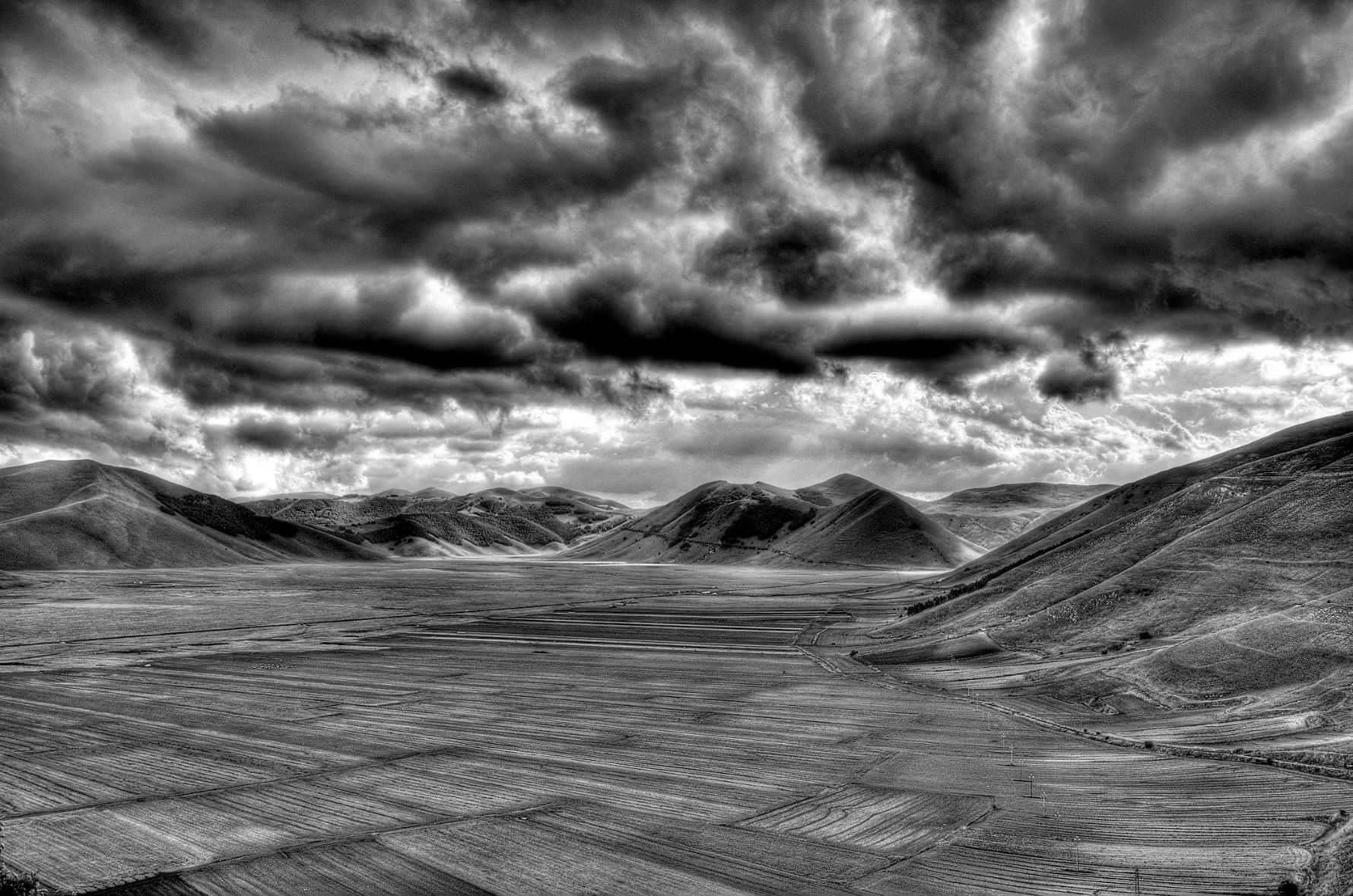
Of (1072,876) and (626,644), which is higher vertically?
(1072,876)

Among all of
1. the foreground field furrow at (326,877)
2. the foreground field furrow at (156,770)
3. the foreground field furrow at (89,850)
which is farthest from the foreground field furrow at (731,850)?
the foreground field furrow at (156,770)

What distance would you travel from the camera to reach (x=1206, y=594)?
62.0 meters

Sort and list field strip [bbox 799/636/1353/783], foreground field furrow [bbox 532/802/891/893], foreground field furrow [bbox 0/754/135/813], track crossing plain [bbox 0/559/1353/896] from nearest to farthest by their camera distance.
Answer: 1. foreground field furrow [bbox 532/802/891/893]
2. track crossing plain [bbox 0/559/1353/896]
3. foreground field furrow [bbox 0/754/135/813]
4. field strip [bbox 799/636/1353/783]

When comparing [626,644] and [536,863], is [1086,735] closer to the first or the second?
[536,863]

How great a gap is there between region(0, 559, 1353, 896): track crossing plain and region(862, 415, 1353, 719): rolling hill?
36.1 feet

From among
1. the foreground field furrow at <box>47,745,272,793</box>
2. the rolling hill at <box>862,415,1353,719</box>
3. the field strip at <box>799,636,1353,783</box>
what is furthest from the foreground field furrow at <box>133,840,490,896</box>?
the rolling hill at <box>862,415,1353,719</box>

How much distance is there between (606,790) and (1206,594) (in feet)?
171

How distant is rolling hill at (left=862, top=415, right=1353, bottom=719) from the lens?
45.6 meters

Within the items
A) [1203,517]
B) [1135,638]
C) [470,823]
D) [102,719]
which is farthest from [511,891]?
[1203,517]

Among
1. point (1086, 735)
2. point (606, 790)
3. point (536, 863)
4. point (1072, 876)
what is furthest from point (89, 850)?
point (1086, 735)

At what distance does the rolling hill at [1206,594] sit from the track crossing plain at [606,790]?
11.0 m

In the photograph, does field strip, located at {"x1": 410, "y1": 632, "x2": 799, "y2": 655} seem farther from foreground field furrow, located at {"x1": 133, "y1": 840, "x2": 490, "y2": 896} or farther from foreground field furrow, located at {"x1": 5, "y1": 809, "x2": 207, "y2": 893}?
foreground field furrow, located at {"x1": 5, "y1": 809, "x2": 207, "y2": 893}

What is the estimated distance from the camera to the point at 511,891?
21812mm

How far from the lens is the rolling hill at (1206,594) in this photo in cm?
4562
